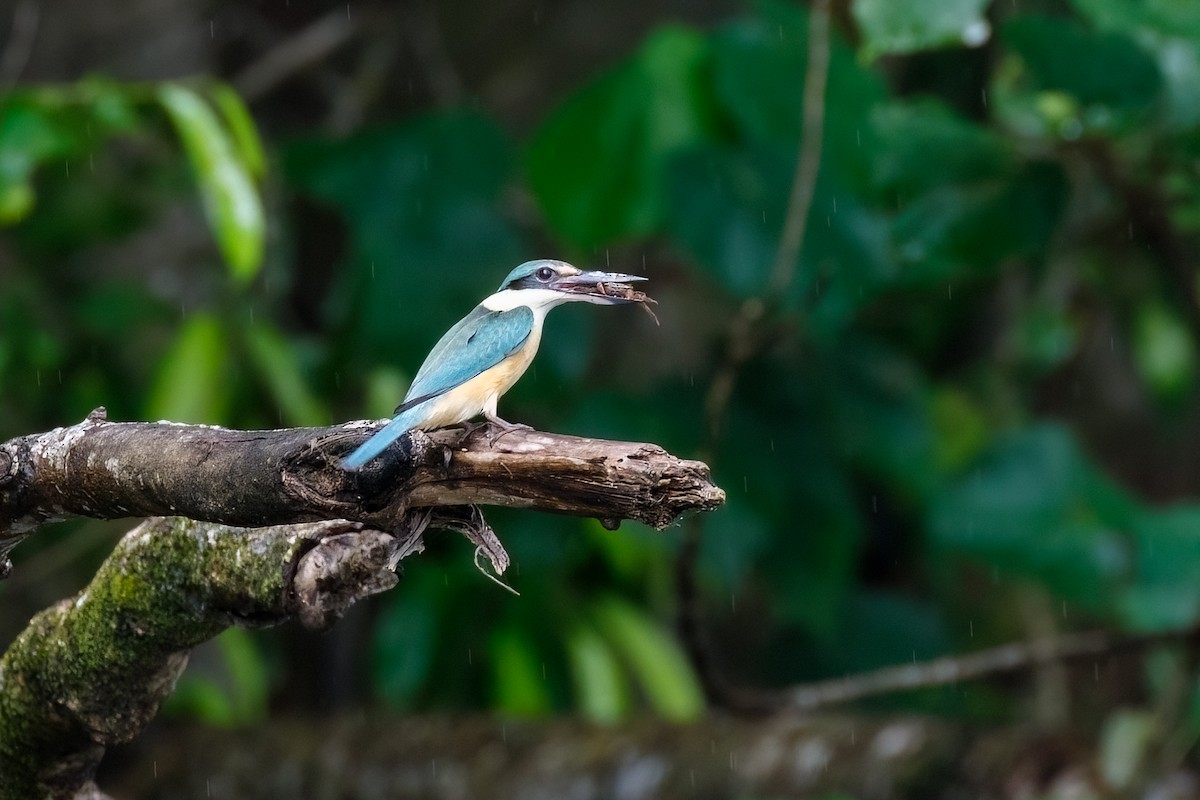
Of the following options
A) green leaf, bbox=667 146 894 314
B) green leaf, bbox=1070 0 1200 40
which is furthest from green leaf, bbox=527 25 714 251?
green leaf, bbox=1070 0 1200 40

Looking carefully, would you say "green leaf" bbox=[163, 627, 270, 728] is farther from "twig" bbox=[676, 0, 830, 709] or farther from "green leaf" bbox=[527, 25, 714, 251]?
"green leaf" bbox=[527, 25, 714, 251]

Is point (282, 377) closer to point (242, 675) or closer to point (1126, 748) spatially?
point (242, 675)

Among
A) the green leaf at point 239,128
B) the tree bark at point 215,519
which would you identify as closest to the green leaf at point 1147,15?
Answer: the tree bark at point 215,519

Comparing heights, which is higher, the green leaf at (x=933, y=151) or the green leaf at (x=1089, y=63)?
Result: the green leaf at (x=1089, y=63)

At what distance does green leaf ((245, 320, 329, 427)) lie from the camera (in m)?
3.43

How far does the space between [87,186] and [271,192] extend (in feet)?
1.98

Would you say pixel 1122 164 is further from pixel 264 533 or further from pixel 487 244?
pixel 264 533

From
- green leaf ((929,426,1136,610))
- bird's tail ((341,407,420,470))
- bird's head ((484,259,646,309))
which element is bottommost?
green leaf ((929,426,1136,610))

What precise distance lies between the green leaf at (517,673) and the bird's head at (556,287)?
2.17 m

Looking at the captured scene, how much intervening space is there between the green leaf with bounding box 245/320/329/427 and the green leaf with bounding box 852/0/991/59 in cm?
190

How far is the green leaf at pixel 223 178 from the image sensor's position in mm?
2625

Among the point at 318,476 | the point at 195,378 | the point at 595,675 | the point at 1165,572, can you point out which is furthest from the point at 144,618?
the point at 1165,572

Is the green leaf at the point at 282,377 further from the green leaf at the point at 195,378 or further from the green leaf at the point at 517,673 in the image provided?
the green leaf at the point at 517,673

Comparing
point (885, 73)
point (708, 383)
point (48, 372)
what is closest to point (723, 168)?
point (708, 383)
